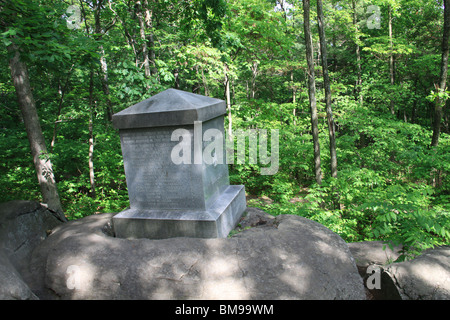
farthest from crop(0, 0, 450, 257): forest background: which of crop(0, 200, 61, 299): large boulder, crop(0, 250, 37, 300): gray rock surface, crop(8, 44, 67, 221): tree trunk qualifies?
crop(0, 250, 37, 300): gray rock surface

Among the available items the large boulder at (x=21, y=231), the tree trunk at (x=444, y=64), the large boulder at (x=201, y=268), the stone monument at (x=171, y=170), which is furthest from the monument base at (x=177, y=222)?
the tree trunk at (x=444, y=64)

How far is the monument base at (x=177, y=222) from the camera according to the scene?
11.4 ft

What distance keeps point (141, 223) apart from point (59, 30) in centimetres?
305

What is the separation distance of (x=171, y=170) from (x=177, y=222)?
0.72 metres

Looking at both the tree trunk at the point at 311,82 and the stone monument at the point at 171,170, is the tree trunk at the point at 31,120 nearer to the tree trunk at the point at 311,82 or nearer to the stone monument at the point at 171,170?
the stone monument at the point at 171,170

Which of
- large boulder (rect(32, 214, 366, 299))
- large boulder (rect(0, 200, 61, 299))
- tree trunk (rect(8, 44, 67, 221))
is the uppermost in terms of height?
tree trunk (rect(8, 44, 67, 221))

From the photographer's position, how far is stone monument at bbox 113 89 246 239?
356 centimetres

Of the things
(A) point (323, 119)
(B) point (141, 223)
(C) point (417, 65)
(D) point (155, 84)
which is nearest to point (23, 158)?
(D) point (155, 84)

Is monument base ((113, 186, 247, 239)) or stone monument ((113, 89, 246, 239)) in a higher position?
stone monument ((113, 89, 246, 239))

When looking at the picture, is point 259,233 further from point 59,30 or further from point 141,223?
point 59,30

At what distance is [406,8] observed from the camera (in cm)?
1570

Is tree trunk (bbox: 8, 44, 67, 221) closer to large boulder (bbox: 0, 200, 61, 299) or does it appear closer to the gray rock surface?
large boulder (bbox: 0, 200, 61, 299)

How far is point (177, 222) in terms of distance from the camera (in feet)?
11.7

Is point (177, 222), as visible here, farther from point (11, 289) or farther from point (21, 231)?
point (21, 231)
